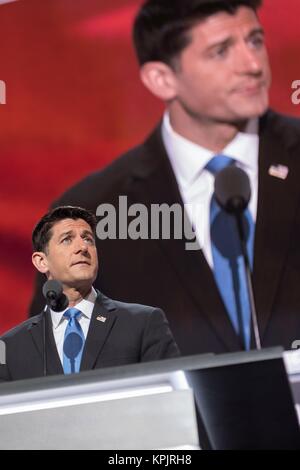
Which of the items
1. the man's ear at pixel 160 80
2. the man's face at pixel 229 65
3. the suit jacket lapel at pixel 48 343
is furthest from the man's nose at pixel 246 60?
the suit jacket lapel at pixel 48 343

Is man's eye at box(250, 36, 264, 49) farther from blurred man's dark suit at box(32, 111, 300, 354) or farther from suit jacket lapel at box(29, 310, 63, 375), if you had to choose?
suit jacket lapel at box(29, 310, 63, 375)

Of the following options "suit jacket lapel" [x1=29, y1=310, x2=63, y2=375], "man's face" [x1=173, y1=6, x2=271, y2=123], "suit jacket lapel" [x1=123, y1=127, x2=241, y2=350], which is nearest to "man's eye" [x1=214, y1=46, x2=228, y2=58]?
"man's face" [x1=173, y1=6, x2=271, y2=123]

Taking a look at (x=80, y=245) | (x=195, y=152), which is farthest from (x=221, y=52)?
(x=80, y=245)

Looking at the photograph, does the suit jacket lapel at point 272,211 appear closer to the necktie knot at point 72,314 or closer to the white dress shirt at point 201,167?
the white dress shirt at point 201,167

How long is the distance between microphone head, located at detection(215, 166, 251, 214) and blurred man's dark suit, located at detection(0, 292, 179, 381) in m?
0.62

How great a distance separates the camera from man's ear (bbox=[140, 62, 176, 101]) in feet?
11.9

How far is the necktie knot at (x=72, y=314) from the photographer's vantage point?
361cm

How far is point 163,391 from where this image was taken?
187cm

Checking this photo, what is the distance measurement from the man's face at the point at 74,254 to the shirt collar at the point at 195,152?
1.54 ft

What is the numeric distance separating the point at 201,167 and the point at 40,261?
809 millimetres

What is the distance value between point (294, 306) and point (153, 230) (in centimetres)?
67

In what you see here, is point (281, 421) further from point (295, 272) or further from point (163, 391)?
point (295, 272)

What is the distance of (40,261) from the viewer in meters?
3.71

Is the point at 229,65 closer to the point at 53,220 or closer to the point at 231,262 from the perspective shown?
the point at 231,262
